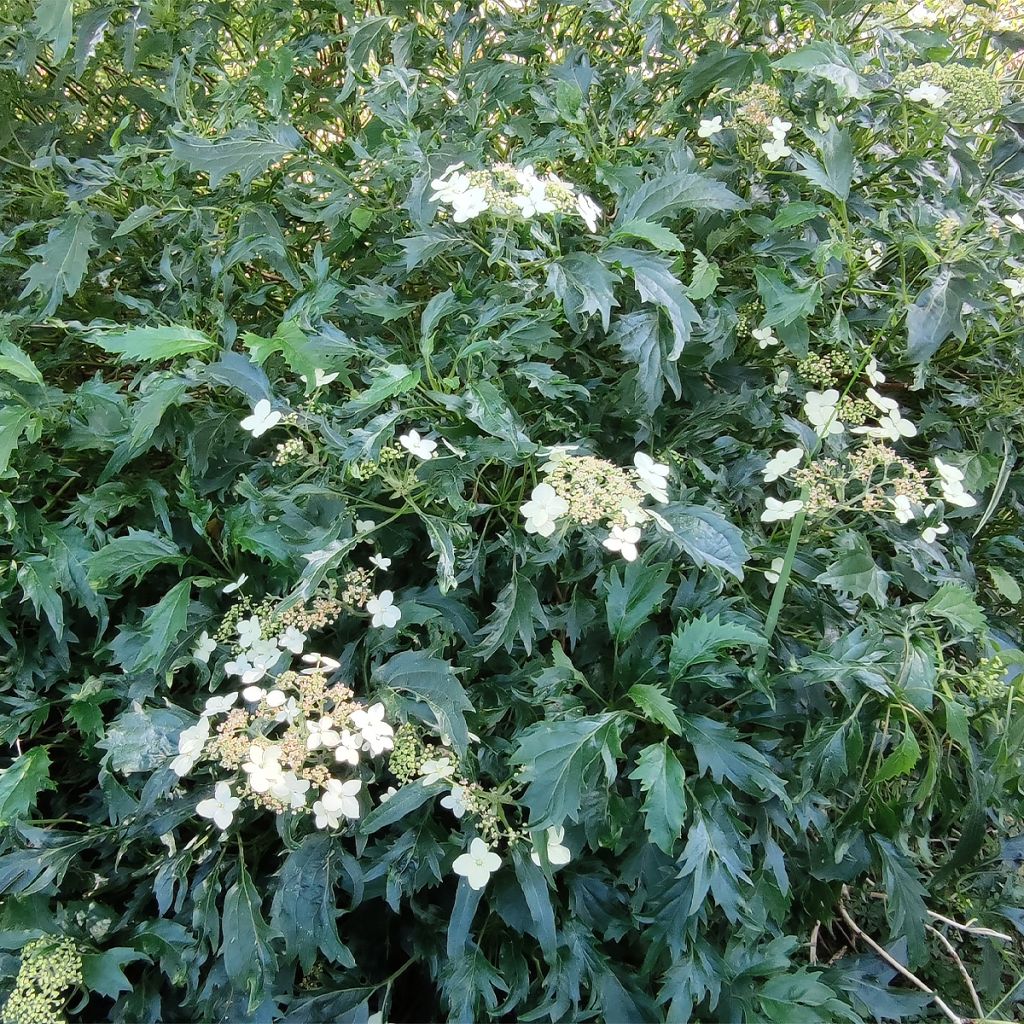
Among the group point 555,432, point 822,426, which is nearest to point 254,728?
point 555,432

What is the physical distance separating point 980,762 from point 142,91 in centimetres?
215

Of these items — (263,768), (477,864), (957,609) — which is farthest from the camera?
(957,609)

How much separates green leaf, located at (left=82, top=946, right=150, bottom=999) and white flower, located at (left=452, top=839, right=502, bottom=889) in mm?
565

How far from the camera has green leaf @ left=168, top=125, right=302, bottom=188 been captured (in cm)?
125

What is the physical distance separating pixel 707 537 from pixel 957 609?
43 cm

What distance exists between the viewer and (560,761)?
950 mm

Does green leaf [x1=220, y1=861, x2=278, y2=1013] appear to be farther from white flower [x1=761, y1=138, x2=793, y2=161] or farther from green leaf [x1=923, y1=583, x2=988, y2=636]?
white flower [x1=761, y1=138, x2=793, y2=161]

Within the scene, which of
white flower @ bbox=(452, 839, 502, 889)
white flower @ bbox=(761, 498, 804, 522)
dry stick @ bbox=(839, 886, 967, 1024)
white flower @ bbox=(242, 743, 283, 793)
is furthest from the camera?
dry stick @ bbox=(839, 886, 967, 1024)

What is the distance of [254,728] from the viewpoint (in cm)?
96

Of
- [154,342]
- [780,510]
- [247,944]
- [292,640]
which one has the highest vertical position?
[154,342]

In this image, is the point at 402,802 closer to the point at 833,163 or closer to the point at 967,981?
the point at 967,981

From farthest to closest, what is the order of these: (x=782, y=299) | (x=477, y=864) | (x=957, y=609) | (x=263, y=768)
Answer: (x=782, y=299)
(x=957, y=609)
(x=477, y=864)
(x=263, y=768)

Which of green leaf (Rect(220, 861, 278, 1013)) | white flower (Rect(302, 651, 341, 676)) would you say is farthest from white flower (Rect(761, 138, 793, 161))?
green leaf (Rect(220, 861, 278, 1013))

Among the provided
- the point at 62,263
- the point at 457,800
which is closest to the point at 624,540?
the point at 457,800
